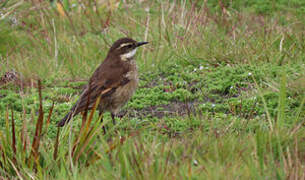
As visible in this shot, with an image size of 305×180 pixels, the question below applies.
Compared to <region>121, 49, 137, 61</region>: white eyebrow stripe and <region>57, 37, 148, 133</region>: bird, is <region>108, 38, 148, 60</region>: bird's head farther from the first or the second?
<region>57, 37, 148, 133</region>: bird

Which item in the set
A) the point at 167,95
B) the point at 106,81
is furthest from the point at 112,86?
the point at 167,95

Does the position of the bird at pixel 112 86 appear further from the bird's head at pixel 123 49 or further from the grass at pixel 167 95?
the grass at pixel 167 95

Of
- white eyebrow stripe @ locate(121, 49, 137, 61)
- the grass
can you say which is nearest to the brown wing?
white eyebrow stripe @ locate(121, 49, 137, 61)

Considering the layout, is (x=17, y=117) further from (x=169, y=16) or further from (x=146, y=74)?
(x=169, y=16)

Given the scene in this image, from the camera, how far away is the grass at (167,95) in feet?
13.1

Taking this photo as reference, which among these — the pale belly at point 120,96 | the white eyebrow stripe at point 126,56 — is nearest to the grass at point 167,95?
the pale belly at point 120,96

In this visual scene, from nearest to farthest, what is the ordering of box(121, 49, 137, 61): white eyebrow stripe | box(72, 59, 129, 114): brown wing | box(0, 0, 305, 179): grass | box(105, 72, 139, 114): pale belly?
1. box(0, 0, 305, 179): grass
2. box(72, 59, 129, 114): brown wing
3. box(105, 72, 139, 114): pale belly
4. box(121, 49, 137, 61): white eyebrow stripe

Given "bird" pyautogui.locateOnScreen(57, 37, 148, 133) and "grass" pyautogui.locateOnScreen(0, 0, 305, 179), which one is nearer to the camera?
"grass" pyautogui.locateOnScreen(0, 0, 305, 179)

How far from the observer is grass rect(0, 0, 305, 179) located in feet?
13.1

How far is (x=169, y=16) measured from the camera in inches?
351

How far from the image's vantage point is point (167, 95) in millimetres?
6469

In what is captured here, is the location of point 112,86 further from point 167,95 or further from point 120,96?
point 167,95

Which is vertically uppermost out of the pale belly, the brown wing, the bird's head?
the bird's head

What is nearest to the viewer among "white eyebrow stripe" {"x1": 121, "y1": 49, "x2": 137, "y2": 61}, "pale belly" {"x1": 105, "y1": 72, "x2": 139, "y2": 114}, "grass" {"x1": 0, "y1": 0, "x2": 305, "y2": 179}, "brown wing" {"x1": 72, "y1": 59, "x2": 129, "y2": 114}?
"grass" {"x1": 0, "y1": 0, "x2": 305, "y2": 179}
